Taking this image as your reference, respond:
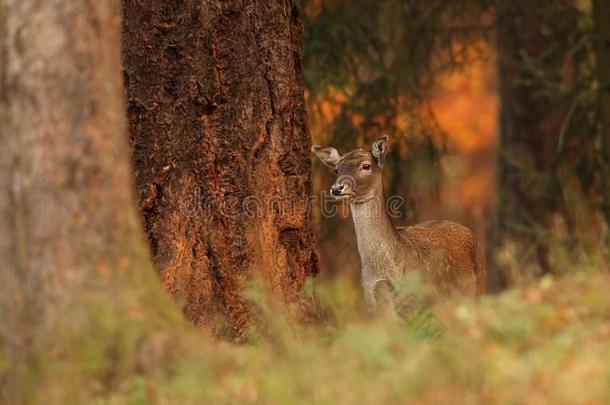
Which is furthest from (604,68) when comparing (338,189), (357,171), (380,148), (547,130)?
(338,189)

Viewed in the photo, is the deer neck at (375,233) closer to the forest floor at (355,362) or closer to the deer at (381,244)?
the deer at (381,244)

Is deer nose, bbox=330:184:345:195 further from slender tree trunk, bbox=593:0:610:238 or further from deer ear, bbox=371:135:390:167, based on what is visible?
slender tree trunk, bbox=593:0:610:238

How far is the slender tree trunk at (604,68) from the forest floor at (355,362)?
7.35 m

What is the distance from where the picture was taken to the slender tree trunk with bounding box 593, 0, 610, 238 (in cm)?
1405

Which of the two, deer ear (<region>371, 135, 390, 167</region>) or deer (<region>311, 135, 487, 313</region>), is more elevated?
deer ear (<region>371, 135, 390, 167</region>)

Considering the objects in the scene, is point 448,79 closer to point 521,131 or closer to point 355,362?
point 521,131

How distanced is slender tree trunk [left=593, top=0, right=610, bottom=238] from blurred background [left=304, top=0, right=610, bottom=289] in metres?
0.10

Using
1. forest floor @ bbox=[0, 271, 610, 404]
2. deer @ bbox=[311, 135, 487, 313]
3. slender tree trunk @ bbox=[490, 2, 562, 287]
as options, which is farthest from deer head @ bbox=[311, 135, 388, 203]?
slender tree trunk @ bbox=[490, 2, 562, 287]

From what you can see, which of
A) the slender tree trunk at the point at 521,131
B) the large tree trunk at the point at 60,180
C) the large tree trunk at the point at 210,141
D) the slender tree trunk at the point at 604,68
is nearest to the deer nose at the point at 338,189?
the large tree trunk at the point at 210,141

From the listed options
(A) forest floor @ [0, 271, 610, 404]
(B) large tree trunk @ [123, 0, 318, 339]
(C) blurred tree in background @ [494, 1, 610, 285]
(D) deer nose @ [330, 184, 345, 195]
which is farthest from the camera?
(C) blurred tree in background @ [494, 1, 610, 285]

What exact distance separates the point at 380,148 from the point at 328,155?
444 millimetres

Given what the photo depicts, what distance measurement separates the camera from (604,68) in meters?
14.1

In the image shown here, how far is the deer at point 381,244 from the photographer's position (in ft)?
32.2

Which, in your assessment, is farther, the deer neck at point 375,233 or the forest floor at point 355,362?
the deer neck at point 375,233
